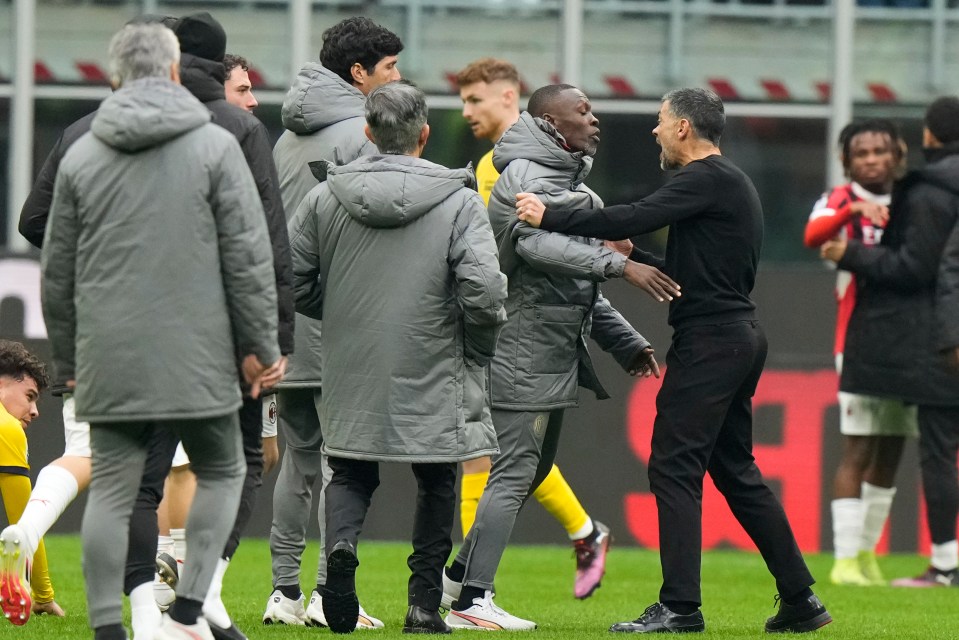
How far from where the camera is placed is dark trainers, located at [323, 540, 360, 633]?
557 cm

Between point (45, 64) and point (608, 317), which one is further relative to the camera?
point (45, 64)

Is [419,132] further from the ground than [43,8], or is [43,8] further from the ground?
[43,8]

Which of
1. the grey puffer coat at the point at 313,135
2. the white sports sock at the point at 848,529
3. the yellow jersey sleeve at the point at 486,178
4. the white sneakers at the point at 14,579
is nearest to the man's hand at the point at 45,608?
the white sneakers at the point at 14,579

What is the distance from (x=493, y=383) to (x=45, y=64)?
5.73 m

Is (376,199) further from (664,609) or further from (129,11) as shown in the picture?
(129,11)

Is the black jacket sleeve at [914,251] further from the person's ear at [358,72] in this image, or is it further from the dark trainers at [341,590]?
the dark trainers at [341,590]

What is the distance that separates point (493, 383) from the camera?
642 cm

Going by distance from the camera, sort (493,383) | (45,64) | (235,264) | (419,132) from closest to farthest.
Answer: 1. (235,264)
2. (419,132)
3. (493,383)
4. (45,64)

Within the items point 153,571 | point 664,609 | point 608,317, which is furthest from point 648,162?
point 153,571

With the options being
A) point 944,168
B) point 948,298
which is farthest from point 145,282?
point 944,168

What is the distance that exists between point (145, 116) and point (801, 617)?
305 cm

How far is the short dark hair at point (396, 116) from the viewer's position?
583 centimetres

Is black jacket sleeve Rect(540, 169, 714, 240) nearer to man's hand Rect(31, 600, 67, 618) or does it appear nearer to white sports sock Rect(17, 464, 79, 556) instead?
white sports sock Rect(17, 464, 79, 556)

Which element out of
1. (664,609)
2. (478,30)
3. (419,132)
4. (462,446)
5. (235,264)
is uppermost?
(478,30)
